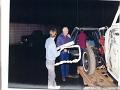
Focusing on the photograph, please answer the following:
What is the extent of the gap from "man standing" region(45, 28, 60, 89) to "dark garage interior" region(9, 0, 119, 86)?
7 centimetres

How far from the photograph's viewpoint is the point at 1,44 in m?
6.03

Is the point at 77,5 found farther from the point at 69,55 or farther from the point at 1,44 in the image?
the point at 1,44

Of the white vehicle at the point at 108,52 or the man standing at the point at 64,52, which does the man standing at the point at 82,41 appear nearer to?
the white vehicle at the point at 108,52

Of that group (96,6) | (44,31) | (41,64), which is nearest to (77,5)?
(96,6)

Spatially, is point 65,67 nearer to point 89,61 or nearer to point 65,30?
point 89,61

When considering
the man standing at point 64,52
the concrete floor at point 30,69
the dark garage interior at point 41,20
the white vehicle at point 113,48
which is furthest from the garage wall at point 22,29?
the white vehicle at point 113,48

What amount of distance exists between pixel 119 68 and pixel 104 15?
3.01 feet

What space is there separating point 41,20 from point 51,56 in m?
0.62

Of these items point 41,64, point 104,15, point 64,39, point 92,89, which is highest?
point 104,15

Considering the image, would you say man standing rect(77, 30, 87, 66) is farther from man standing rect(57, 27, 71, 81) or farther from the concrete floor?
the concrete floor

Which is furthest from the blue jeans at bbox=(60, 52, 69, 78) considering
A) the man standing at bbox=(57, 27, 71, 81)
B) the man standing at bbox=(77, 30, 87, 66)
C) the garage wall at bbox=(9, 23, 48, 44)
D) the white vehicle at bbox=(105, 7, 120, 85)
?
the white vehicle at bbox=(105, 7, 120, 85)

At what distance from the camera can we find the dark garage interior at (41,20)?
237 inches

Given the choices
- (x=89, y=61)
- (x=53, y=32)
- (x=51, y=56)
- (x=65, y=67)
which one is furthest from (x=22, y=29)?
(x=89, y=61)

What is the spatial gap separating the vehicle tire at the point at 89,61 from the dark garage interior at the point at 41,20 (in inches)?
8.8
